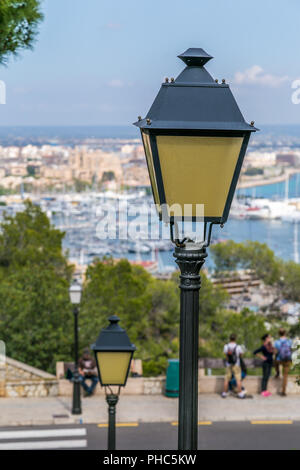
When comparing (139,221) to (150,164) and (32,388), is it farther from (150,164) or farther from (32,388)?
(150,164)

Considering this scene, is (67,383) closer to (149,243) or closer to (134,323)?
(134,323)

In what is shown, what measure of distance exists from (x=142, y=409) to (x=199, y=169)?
11796 mm

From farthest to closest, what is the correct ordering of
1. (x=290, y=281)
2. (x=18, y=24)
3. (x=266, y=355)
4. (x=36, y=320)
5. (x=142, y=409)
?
(x=290, y=281)
(x=36, y=320)
(x=266, y=355)
(x=142, y=409)
(x=18, y=24)

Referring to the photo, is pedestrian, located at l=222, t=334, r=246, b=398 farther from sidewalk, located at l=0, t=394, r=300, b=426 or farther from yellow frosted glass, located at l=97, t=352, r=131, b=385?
yellow frosted glass, located at l=97, t=352, r=131, b=385

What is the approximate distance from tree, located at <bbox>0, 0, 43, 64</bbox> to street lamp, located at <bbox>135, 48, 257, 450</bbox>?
14.4 ft

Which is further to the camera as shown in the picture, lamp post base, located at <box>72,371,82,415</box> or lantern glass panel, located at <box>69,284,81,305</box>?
lantern glass panel, located at <box>69,284,81,305</box>

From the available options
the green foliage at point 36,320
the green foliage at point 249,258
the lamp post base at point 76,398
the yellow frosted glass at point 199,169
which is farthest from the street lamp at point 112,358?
the green foliage at point 249,258

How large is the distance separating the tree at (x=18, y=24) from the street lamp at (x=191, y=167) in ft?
14.4

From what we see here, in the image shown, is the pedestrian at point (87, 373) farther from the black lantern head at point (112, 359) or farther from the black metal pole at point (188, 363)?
the black metal pole at point (188, 363)

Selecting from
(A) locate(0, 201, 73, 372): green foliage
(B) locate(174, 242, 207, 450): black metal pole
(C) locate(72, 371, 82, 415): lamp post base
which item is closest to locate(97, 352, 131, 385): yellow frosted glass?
(B) locate(174, 242, 207, 450): black metal pole

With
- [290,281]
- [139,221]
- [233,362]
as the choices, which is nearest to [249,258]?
[290,281]

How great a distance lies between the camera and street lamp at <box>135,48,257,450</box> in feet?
10.4

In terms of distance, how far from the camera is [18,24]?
297 inches

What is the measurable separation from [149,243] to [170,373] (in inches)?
5209
